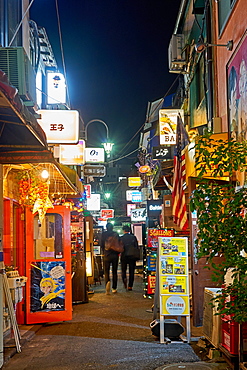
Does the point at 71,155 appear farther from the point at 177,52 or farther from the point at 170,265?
the point at 170,265

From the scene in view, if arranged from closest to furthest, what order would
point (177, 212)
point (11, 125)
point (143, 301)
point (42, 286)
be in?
point (11, 125) → point (177, 212) → point (42, 286) → point (143, 301)

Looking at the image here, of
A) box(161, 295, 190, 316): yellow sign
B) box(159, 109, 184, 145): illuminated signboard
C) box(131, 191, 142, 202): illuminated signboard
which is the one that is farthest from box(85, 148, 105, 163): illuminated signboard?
box(131, 191, 142, 202): illuminated signboard

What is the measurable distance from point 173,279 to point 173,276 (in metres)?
0.06

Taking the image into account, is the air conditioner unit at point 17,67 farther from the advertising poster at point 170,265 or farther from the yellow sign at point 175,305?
the yellow sign at point 175,305

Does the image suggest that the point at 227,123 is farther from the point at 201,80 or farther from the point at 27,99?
the point at 201,80

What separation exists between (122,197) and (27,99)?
78.4 m

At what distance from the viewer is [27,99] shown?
917cm

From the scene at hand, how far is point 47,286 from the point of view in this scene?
11.9 m

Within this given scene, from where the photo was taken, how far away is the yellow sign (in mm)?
9664

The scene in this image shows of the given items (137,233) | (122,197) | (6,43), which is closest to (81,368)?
(6,43)

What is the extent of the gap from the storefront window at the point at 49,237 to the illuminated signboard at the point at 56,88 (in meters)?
4.24

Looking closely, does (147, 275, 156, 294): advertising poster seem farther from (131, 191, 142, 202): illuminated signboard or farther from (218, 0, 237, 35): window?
(131, 191, 142, 202): illuminated signboard

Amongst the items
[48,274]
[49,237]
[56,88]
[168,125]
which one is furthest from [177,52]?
[48,274]

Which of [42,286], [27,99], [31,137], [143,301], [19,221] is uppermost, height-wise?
[27,99]
